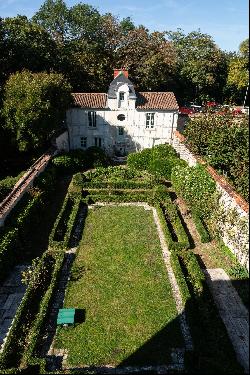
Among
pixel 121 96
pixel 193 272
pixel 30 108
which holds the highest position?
pixel 121 96

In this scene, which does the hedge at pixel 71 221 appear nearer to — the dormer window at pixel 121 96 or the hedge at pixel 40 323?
the hedge at pixel 40 323

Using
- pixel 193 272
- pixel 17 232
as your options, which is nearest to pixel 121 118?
pixel 17 232

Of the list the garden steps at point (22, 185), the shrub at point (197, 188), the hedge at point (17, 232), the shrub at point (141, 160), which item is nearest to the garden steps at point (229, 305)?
the shrub at point (197, 188)

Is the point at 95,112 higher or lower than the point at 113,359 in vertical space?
higher

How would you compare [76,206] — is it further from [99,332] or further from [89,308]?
[99,332]

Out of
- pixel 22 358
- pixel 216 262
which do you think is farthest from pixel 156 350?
pixel 216 262

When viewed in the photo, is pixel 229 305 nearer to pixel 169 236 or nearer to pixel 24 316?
pixel 169 236

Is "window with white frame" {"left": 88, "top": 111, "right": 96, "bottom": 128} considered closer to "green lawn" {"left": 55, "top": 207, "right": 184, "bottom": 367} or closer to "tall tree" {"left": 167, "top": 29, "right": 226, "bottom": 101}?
"green lawn" {"left": 55, "top": 207, "right": 184, "bottom": 367}
